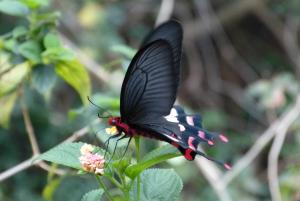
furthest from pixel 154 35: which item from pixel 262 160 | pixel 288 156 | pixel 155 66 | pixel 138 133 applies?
pixel 262 160

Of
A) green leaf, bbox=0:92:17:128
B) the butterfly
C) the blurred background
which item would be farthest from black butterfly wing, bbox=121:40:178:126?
green leaf, bbox=0:92:17:128

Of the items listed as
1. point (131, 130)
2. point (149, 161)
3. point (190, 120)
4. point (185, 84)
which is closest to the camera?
point (149, 161)

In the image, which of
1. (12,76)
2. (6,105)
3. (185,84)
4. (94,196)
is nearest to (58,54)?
(12,76)

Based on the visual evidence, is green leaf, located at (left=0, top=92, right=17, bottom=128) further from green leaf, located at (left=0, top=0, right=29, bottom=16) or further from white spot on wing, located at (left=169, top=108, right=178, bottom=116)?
white spot on wing, located at (left=169, top=108, right=178, bottom=116)

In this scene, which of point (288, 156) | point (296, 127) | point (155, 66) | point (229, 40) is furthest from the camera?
point (229, 40)

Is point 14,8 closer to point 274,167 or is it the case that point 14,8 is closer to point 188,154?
point 188,154

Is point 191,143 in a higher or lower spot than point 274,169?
higher

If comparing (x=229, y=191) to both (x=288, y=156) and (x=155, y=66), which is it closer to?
(x=288, y=156)
